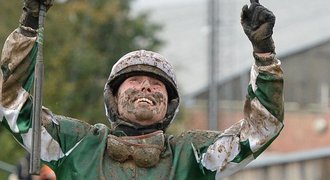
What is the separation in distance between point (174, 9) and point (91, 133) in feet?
219

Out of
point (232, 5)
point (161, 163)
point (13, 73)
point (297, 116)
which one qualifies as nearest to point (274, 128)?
point (161, 163)

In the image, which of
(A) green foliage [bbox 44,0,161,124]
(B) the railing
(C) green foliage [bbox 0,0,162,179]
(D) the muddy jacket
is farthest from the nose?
(A) green foliage [bbox 44,0,161,124]

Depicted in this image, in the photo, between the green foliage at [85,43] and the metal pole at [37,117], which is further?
the green foliage at [85,43]

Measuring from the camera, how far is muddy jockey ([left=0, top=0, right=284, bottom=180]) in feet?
29.2

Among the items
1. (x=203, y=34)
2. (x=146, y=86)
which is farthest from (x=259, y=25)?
(x=203, y=34)

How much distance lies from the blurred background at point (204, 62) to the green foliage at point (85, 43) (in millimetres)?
29

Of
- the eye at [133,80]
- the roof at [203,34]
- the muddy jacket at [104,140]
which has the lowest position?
the roof at [203,34]

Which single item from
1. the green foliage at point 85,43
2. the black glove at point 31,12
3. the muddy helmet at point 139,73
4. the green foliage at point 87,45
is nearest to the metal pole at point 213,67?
the muddy helmet at point 139,73

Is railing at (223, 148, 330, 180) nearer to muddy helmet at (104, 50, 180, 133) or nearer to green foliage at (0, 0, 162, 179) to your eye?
green foliage at (0, 0, 162, 179)

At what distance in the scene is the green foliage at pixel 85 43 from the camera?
44625mm

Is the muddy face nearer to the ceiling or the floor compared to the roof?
nearer to the ceiling

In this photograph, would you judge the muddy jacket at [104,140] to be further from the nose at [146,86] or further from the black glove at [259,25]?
the nose at [146,86]

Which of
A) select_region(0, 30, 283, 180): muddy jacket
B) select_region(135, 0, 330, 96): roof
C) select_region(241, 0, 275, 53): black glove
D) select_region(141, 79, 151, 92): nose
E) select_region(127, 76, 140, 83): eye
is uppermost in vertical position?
select_region(241, 0, 275, 53): black glove

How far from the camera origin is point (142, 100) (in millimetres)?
9141
